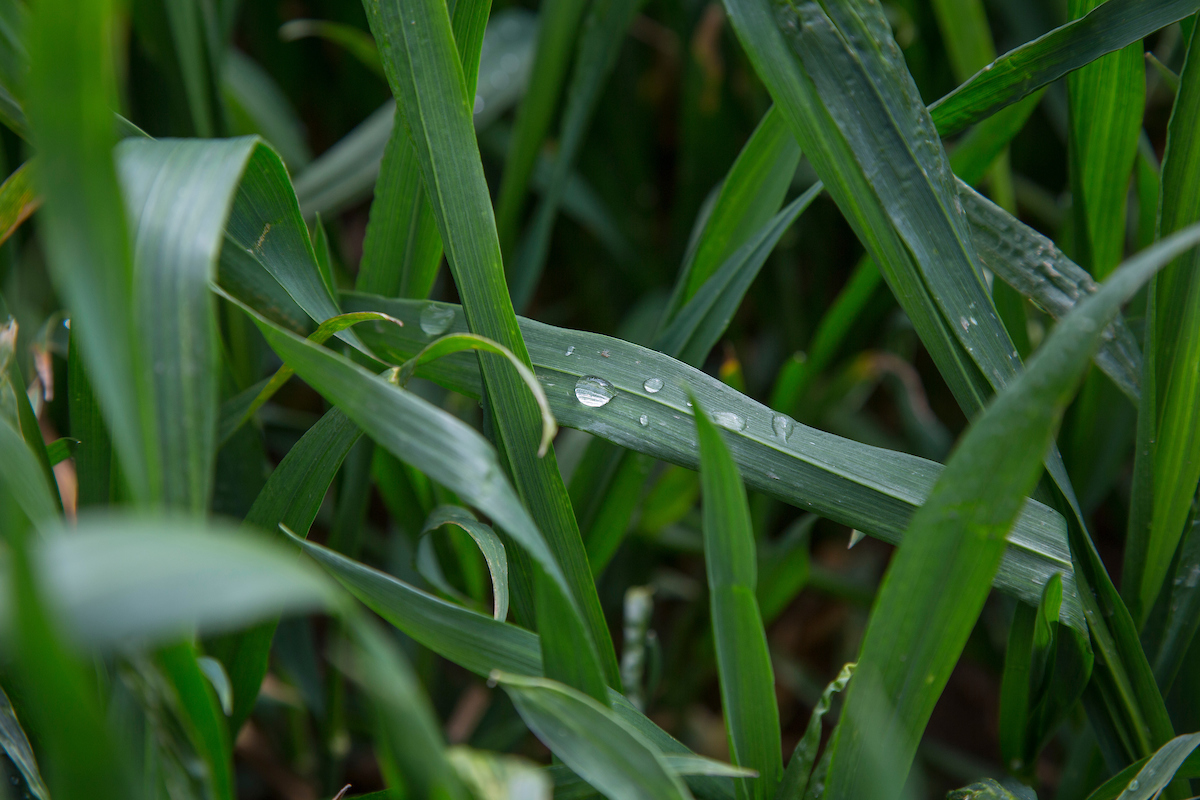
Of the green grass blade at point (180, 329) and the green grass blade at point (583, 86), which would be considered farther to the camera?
the green grass blade at point (583, 86)

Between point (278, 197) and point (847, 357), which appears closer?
point (278, 197)

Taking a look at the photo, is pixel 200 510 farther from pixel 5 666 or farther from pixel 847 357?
pixel 847 357

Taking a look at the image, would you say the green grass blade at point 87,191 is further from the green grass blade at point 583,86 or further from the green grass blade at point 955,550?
the green grass blade at point 583,86

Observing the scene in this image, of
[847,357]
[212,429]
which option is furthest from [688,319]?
[847,357]

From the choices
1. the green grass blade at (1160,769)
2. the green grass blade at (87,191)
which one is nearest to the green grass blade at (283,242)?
the green grass blade at (87,191)

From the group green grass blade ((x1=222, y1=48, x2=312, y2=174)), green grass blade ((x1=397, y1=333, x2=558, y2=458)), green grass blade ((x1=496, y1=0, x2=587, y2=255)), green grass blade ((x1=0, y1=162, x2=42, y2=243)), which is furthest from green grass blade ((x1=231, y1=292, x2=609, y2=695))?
green grass blade ((x1=222, y1=48, x2=312, y2=174))

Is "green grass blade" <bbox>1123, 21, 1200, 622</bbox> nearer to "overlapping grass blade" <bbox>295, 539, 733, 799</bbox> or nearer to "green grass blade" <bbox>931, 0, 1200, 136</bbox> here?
"green grass blade" <bbox>931, 0, 1200, 136</bbox>

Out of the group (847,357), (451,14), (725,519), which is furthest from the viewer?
(847,357)
